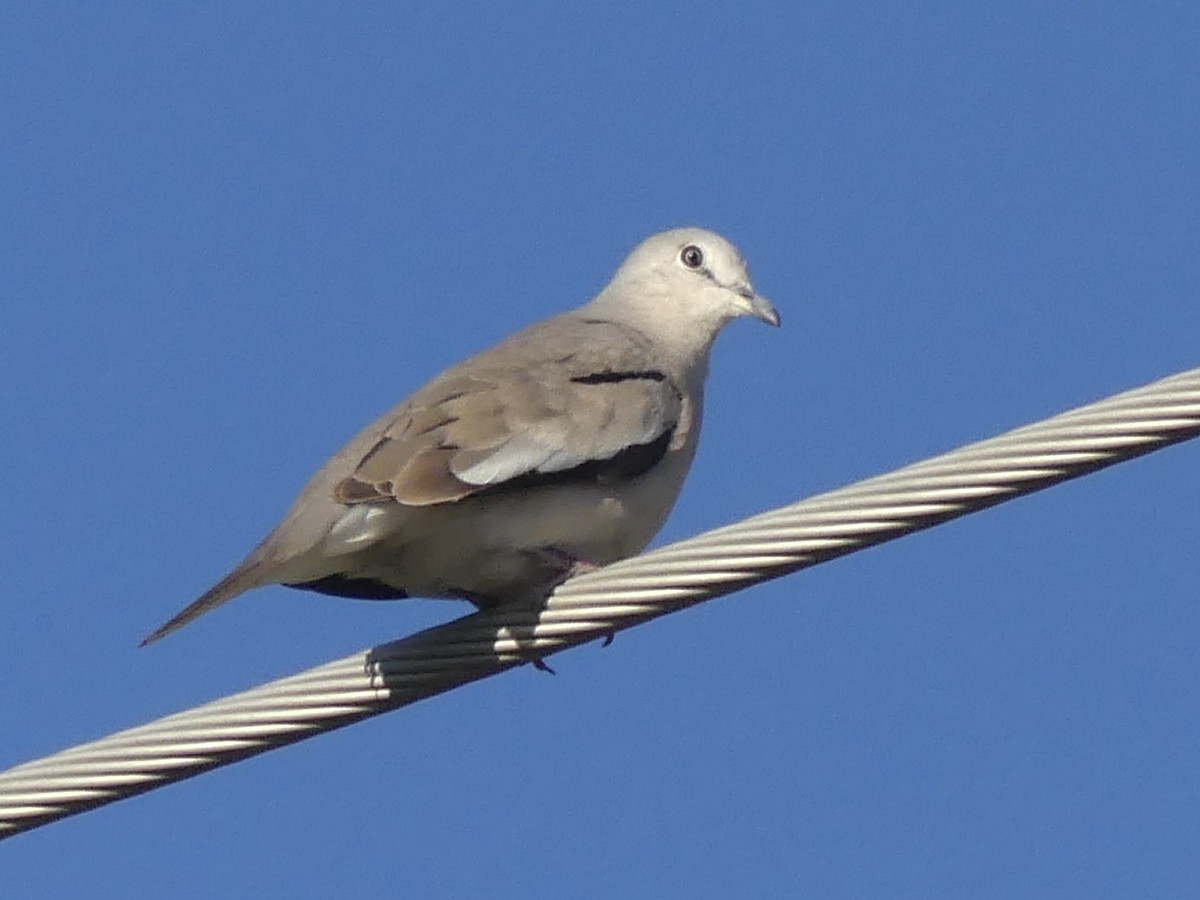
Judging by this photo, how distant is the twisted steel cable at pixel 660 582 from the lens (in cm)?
497

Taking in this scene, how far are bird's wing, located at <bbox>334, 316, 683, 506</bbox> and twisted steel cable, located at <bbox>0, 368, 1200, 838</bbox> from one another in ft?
2.70

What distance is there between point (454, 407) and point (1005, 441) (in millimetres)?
2604

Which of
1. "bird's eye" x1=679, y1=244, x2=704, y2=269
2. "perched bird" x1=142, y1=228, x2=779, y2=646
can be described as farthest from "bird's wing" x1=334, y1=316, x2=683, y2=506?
"bird's eye" x1=679, y1=244, x2=704, y2=269

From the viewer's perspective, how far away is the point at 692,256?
9750mm

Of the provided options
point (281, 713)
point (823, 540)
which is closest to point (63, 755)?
point (281, 713)

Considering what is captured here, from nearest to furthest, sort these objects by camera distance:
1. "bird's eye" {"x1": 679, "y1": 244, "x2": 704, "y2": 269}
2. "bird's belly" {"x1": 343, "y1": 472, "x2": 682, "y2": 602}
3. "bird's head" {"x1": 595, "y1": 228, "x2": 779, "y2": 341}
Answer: "bird's belly" {"x1": 343, "y1": 472, "x2": 682, "y2": 602}
"bird's head" {"x1": 595, "y1": 228, "x2": 779, "y2": 341}
"bird's eye" {"x1": 679, "y1": 244, "x2": 704, "y2": 269}

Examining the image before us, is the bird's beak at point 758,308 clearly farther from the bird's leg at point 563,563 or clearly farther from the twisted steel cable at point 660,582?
the twisted steel cable at point 660,582

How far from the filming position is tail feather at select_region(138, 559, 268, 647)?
6305 millimetres

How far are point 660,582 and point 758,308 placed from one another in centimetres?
401

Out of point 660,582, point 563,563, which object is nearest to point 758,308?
point 563,563

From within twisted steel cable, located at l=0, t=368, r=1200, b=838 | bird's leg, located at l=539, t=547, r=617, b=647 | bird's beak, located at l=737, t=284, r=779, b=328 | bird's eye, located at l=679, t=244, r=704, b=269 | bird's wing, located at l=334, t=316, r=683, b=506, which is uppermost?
bird's eye, located at l=679, t=244, r=704, b=269

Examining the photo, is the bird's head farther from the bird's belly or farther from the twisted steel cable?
the twisted steel cable

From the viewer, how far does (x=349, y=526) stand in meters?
6.89

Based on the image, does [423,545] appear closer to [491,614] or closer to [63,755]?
[491,614]
